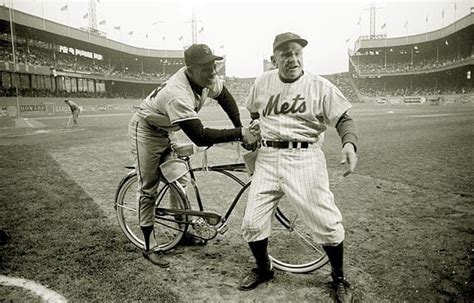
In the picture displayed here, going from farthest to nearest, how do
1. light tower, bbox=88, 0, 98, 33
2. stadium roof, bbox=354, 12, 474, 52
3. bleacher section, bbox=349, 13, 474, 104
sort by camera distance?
light tower, bbox=88, 0, 98, 33 < bleacher section, bbox=349, 13, 474, 104 < stadium roof, bbox=354, 12, 474, 52

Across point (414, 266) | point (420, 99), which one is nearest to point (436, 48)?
point (420, 99)

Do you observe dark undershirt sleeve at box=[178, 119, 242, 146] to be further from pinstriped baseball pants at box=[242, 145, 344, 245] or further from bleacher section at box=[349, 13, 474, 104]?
bleacher section at box=[349, 13, 474, 104]

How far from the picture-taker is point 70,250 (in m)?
3.56

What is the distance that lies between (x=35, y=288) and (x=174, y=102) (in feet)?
5.85

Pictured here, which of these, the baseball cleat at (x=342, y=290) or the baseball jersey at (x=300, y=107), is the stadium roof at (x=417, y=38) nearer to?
the baseball jersey at (x=300, y=107)

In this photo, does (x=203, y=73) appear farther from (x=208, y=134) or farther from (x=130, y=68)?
(x=130, y=68)

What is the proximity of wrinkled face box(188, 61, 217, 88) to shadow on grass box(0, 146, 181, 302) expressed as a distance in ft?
5.36

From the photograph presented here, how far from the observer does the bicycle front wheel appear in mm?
2998

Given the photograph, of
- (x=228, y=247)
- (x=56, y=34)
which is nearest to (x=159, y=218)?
(x=228, y=247)

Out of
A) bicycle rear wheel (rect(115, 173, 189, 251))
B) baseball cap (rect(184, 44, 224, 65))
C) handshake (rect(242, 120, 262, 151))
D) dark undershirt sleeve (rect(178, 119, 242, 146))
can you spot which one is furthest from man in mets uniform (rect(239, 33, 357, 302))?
bicycle rear wheel (rect(115, 173, 189, 251))

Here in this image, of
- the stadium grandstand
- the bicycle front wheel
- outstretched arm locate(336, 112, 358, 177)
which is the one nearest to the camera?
outstretched arm locate(336, 112, 358, 177)

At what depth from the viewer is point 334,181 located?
637 centimetres

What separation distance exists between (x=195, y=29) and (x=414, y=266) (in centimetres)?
5258

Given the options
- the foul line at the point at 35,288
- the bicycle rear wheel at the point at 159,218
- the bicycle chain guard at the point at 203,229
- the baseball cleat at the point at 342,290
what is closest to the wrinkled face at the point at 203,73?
the bicycle rear wheel at the point at 159,218
